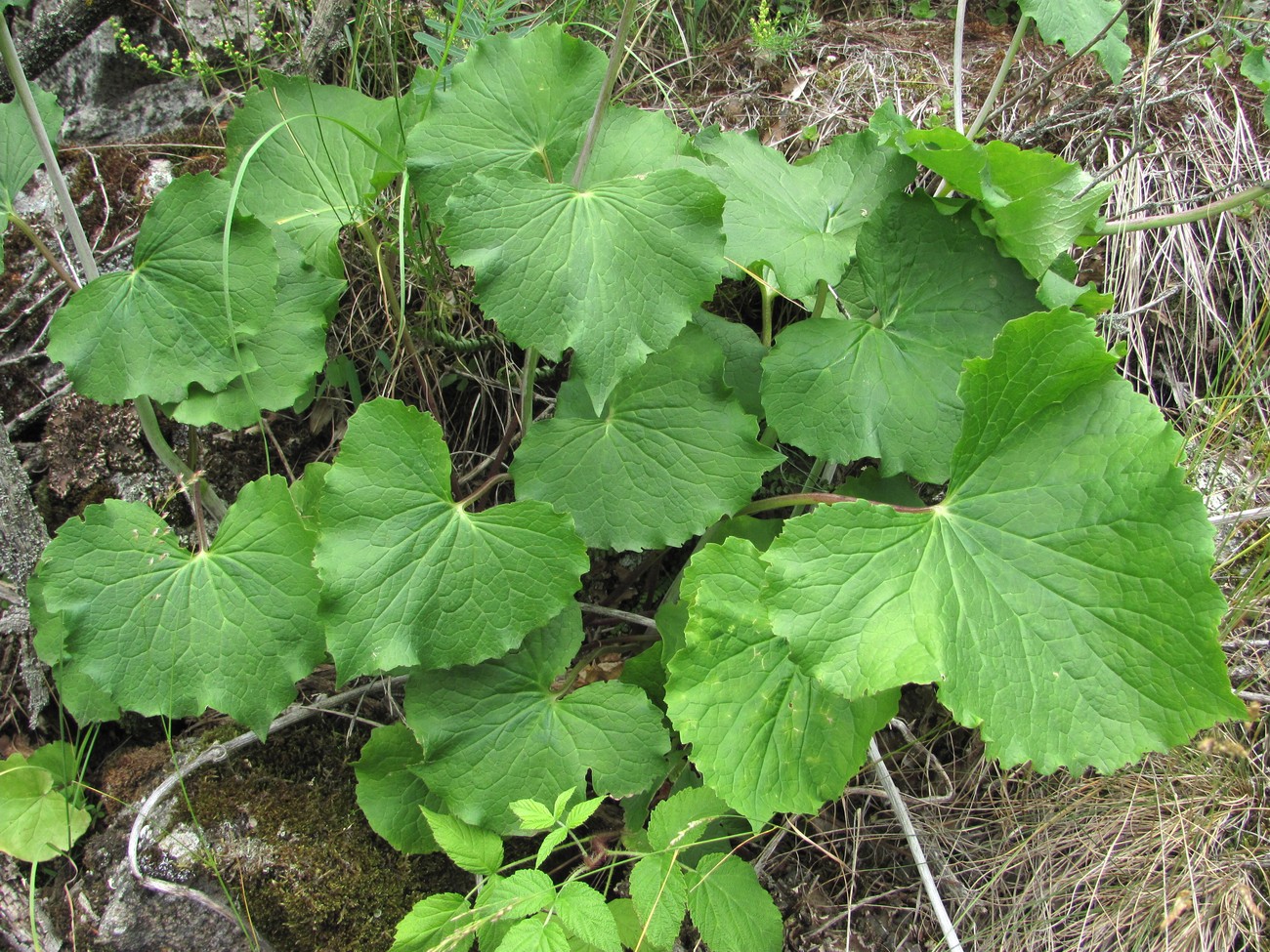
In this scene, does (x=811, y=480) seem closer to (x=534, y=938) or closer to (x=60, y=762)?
(x=534, y=938)

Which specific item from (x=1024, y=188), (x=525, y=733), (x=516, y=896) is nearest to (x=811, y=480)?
(x=1024, y=188)

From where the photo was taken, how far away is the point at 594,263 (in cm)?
150

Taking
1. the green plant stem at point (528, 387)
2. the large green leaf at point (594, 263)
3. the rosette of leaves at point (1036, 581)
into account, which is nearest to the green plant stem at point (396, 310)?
the green plant stem at point (528, 387)

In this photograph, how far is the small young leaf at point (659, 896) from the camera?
1.50 meters

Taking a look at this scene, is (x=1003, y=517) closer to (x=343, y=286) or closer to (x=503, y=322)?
(x=503, y=322)

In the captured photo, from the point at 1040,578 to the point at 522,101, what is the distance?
4.40 ft

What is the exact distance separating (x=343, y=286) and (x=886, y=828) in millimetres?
1697

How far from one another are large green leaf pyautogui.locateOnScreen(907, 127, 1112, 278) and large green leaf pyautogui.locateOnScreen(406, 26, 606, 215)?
670 mm

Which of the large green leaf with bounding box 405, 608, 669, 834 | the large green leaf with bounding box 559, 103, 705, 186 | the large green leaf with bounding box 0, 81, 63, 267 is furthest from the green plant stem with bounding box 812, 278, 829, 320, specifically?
the large green leaf with bounding box 0, 81, 63, 267

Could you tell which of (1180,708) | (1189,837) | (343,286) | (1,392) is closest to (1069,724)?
(1180,708)

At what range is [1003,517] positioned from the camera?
1486 mm

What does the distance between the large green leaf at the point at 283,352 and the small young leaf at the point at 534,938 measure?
1127mm

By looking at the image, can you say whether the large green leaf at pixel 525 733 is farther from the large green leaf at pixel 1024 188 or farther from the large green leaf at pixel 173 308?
the large green leaf at pixel 1024 188

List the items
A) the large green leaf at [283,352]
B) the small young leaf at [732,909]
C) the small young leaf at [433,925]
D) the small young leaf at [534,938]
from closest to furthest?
the small young leaf at [534,938] → the small young leaf at [433,925] → the small young leaf at [732,909] → the large green leaf at [283,352]
